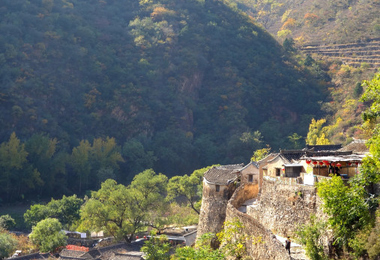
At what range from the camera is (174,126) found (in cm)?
7988

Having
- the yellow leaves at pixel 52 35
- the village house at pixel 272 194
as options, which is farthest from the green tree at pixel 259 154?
the yellow leaves at pixel 52 35

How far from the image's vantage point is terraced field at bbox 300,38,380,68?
7996 centimetres

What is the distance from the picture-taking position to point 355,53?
8350 centimetres

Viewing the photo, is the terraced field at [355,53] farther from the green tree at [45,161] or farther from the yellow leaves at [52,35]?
the green tree at [45,161]

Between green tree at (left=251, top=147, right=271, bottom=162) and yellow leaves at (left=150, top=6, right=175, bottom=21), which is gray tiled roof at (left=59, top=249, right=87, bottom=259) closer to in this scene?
green tree at (left=251, top=147, right=271, bottom=162)

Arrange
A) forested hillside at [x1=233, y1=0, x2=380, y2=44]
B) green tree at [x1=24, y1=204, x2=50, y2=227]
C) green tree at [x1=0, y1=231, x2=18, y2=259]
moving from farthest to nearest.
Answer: forested hillside at [x1=233, y1=0, x2=380, y2=44] → green tree at [x1=24, y1=204, x2=50, y2=227] → green tree at [x1=0, y1=231, x2=18, y2=259]

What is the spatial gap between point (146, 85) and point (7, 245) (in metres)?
46.7

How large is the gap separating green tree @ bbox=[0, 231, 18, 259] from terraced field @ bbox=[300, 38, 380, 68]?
54424 millimetres

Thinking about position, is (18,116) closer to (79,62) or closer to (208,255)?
(79,62)

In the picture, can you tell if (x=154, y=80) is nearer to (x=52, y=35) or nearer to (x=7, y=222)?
(x=52, y=35)

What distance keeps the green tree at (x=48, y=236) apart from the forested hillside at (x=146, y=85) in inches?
775

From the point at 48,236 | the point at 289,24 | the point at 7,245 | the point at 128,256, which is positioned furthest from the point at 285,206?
the point at 289,24

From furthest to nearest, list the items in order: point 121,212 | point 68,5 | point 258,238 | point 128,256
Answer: point 68,5 < point 121,212 < point 128,256 < point 258,238

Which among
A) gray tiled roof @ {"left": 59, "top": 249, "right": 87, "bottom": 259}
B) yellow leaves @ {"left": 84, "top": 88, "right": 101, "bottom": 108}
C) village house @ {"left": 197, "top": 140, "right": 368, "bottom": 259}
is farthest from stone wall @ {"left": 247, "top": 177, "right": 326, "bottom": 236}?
yellow leaves @ {"left": 84, "top": 88, "right": 101, "bottom": 108}
